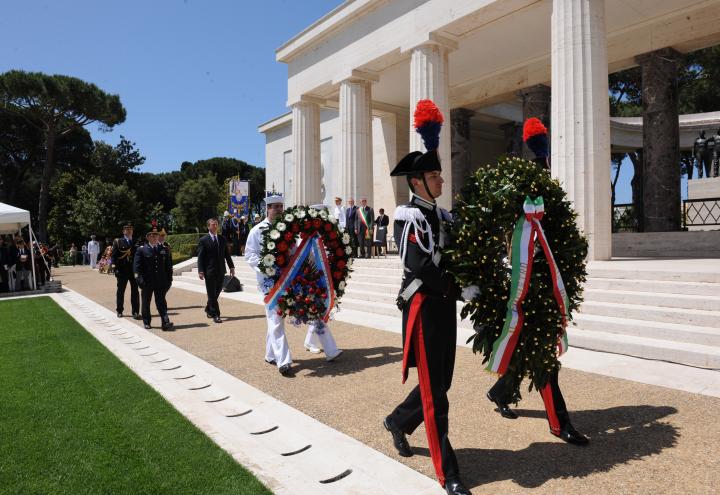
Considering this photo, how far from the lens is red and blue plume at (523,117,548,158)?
12.5 ft

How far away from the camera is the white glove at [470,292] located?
3174 mm

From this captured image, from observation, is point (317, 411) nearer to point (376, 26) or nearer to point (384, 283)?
point (384, 283)

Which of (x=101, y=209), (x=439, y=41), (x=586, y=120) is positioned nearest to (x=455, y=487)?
(x=586, y=120)

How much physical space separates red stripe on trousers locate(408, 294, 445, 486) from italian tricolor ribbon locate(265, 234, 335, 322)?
2923mm

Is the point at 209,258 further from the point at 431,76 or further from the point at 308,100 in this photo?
the point at 308,100

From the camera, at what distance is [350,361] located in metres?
6.34

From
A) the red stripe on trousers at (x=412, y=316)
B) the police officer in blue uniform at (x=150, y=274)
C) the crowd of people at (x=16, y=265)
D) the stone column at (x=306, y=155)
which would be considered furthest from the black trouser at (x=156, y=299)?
the crowd of people at (x=16, y=265)

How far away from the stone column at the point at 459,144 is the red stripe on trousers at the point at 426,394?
61.3 feet

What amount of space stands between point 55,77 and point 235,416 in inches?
1779

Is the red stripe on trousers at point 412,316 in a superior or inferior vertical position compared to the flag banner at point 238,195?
inferior

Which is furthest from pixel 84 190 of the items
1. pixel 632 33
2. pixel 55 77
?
pixel 632 33

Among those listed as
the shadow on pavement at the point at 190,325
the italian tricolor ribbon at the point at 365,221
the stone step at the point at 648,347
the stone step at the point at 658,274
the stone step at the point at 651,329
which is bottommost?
the shadow on pavement at the point at 190,325

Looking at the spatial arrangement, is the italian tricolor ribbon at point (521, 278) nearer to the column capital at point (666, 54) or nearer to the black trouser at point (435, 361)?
the black trouser at point (435, 361)

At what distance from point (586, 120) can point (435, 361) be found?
9.17 metres
